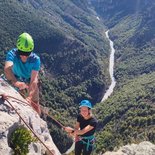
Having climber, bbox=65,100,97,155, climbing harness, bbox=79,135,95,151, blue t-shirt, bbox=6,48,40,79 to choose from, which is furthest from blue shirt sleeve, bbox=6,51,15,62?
climbing harness, bbox=79,135,95,151

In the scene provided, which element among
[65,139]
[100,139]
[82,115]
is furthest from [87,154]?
[100,139]

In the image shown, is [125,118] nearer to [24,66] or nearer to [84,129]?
[84,129]

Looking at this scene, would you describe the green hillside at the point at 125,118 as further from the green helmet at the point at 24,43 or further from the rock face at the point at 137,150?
the green helmet at the point at 24,43

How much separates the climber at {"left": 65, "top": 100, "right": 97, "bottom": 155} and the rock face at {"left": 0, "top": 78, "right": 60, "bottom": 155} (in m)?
1.06

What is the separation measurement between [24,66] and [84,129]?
345 centimetres

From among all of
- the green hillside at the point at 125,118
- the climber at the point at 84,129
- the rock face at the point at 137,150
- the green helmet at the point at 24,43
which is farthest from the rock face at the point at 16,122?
the green hillside at the point at 125,118

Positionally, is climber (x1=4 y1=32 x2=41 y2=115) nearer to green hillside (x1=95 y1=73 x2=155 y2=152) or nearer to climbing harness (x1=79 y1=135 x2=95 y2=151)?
climbing harness (x1=79 y1=135 x2=95 y2=151)

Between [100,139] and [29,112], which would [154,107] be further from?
[29,112]

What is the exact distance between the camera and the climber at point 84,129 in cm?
1581

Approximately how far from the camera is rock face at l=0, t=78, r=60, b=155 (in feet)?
40.5

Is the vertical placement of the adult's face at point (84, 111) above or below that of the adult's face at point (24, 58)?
below

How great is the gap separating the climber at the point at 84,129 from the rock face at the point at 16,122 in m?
1.06

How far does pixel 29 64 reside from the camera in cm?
1533

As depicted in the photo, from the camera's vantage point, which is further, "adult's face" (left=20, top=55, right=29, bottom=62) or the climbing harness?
the climbing harness
